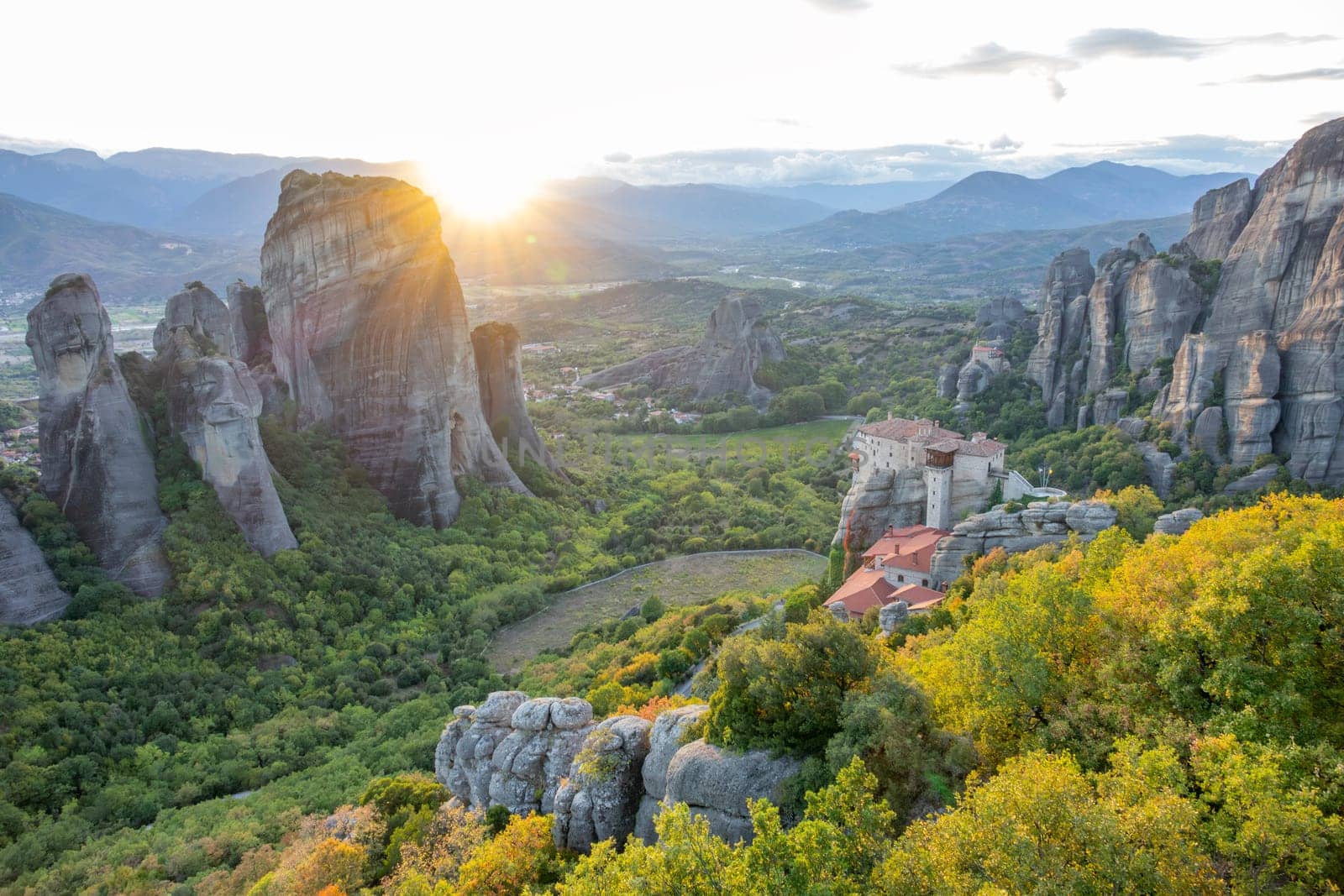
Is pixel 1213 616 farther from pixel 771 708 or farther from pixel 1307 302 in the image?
pixel 1307 302

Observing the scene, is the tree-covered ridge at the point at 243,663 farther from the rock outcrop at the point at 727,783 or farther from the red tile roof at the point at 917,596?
the red tile roof at the point at 917,596

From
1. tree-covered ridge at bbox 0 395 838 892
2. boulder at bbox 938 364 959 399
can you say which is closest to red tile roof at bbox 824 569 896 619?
tree-covered ridge at bbox 0 395 838 892

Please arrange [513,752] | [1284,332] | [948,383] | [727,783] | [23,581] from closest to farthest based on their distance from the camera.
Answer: [727,783]
[513,752]
[23,581]
[1284,332]
[948,383]

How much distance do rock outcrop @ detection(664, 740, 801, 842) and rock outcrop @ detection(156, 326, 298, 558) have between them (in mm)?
30359

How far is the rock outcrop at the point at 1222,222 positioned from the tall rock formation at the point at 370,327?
60.9 meters

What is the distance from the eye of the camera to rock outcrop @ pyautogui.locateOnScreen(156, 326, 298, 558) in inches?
1570

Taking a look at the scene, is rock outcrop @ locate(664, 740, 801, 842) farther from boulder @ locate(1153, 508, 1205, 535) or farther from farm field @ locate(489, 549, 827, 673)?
farm field @ locate(489, 549, 827, 673)

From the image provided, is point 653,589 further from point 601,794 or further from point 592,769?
point 601,794

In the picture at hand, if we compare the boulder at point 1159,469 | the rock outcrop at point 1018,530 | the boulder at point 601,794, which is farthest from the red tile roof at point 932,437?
the boulder at point 601,794

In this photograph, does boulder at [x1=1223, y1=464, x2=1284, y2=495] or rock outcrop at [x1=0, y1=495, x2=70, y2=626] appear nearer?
rock outcrop at [x1=0, y1=495, x2=70, y2=626]

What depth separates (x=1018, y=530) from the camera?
35.2 meters

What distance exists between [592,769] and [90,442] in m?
31.0

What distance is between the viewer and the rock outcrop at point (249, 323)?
5559 centimetres

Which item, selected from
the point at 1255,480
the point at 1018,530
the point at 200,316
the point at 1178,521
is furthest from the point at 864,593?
the point at 200,316
